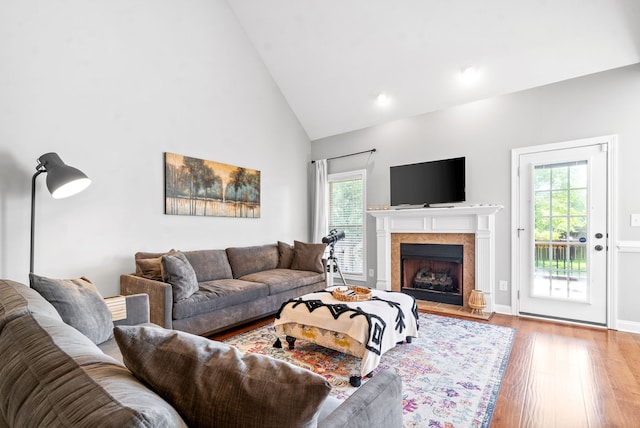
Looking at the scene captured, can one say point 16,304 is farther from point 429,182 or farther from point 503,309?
point 503,309

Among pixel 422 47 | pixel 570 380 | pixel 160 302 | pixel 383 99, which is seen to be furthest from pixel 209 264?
pixel 422 47

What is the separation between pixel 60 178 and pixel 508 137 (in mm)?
4566

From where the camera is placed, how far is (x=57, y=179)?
230 cm

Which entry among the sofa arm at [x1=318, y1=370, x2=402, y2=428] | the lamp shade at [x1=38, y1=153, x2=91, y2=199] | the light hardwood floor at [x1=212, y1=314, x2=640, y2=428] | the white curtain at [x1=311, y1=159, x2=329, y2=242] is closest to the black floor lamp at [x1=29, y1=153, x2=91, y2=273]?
the lamp shade at [x1=38, y1=153, x2=91, y2=199]

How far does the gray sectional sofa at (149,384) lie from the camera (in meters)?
0.53

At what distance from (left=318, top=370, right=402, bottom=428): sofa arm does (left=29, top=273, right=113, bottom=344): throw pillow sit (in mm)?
1491

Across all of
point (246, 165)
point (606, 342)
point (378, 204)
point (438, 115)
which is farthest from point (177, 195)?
point (606, 342)

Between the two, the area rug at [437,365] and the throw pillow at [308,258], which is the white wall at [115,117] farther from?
the area rug at [437,365]

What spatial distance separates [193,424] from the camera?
661 mm

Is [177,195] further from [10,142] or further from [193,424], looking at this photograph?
[193,424]

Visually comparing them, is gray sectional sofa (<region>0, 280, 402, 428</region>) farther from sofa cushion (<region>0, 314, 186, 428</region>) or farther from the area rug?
the area rug

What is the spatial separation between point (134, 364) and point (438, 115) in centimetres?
453

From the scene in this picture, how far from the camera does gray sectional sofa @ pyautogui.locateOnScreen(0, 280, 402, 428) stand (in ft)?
1.73

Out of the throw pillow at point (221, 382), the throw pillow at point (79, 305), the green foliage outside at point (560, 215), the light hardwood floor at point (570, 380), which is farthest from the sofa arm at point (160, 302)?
the green foliage outside at point (560, 215)
